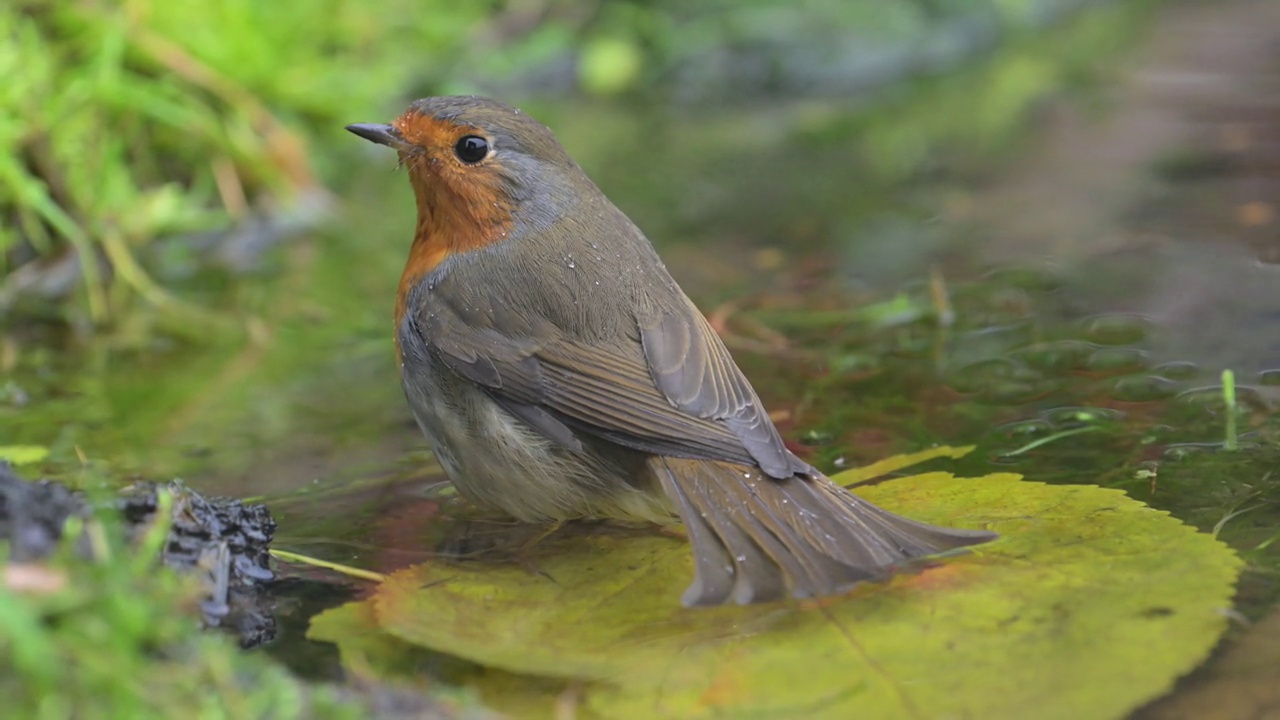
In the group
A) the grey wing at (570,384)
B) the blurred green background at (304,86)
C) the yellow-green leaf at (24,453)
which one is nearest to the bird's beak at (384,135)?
the grey wing at (570,384)

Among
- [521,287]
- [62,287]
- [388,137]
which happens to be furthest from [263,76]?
[521,287]

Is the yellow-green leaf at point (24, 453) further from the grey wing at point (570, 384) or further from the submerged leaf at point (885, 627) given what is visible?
the submerged leaf at point (885, 627)

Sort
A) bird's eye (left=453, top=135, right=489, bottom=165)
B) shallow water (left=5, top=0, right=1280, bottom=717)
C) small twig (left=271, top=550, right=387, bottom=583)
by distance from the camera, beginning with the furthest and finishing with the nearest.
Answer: bird's eye (left=453, top=135, right=489, bottom=165) < shallow water (left=5, top=0, right=1280, bottom=717) < small twig (left=271, top=550, right=387, bottom=583)

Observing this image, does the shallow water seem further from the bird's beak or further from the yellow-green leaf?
the bird's beak

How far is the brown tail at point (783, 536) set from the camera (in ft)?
8.96

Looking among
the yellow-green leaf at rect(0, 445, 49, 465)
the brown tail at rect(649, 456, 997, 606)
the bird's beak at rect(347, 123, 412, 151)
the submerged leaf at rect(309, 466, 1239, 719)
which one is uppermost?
the bird's beak at rect(347, 123, 412, 151)

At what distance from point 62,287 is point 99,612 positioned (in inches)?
137

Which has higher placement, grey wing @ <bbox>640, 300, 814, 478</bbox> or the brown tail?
grey wing @ <bbox>640, 300, 814, 478</bbox>

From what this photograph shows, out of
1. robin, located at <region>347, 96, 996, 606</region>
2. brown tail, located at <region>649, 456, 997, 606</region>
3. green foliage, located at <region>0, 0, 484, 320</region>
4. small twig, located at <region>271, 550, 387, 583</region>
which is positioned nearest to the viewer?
brown tail, located at <region>649, 456, 997, 606</region>

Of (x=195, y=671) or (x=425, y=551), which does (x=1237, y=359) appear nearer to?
(x=425, y=551)

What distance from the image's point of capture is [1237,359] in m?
3.97

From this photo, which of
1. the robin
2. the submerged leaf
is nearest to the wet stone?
the submerged leaf

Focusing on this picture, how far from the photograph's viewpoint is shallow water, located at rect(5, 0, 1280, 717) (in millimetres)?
3439

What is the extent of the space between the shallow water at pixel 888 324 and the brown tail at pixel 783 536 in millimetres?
597
